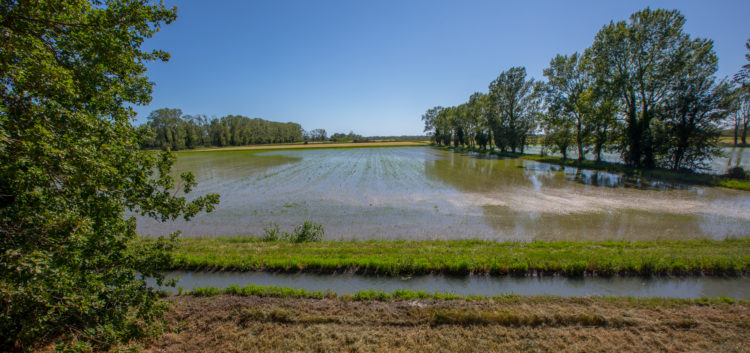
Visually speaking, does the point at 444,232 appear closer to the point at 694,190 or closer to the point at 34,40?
the point at 34,40

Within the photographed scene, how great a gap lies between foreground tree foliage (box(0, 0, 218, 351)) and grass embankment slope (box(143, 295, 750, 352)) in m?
1.70

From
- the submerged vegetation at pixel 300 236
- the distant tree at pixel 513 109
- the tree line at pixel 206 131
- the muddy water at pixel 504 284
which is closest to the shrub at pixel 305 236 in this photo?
the submerged vegetation at pixel 300 236

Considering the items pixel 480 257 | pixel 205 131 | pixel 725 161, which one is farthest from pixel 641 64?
pixel 205 131

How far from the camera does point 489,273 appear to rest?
27.9 ft

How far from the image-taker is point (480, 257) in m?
9.02

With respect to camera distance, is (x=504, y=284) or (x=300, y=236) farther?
(x=300, y=236)

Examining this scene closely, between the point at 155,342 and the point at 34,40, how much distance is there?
5.08m

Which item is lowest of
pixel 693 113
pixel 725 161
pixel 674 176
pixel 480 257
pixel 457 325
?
pixel 457 325

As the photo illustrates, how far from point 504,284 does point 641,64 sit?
37.0 metres

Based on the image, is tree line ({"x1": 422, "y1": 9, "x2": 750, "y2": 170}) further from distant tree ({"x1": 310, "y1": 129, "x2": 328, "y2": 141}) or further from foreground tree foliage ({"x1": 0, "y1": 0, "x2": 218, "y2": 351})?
distant tree ({"x1": 310, "y1": 129, "x2": 328, "y2": 141})

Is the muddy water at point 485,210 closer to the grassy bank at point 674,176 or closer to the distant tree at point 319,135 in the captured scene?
the grassy bank at point 674,176

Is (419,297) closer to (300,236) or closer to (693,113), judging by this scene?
(300,236)

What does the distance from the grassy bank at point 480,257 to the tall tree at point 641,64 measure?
26256 mm

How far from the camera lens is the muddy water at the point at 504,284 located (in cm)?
740
